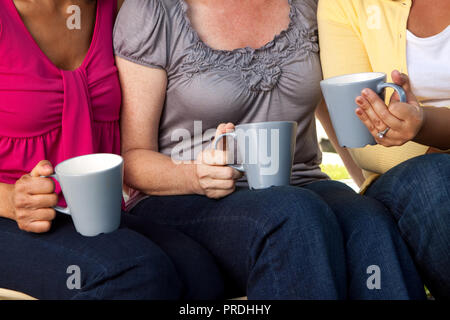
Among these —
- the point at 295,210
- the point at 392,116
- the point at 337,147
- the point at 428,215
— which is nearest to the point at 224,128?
the point at 295,210

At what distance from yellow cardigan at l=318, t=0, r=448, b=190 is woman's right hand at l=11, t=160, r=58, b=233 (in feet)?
2.48

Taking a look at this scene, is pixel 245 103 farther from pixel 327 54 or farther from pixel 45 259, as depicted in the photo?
pixel 45 259

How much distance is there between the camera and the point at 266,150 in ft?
3.70

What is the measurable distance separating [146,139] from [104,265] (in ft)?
1.43

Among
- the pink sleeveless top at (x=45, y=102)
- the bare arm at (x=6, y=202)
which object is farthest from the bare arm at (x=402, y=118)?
the bare arm at (x=6, y=202)

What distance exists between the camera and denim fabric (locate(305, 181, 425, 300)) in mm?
1083

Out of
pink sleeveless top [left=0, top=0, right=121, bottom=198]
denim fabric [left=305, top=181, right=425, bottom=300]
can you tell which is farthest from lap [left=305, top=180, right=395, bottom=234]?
pink sleeveless top [left=0, top=0, right=121, bottom=198]

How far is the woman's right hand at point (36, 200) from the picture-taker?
1.06m

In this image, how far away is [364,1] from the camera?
1.49 m

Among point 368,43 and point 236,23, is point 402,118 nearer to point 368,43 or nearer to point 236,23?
point 368,43

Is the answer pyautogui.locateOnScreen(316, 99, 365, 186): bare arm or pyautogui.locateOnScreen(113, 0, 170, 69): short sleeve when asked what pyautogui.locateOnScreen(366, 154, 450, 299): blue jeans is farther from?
pyautogui.locateOnScreen(113, 0, 170, 69): short sleeve

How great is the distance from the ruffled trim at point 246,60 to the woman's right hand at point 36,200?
1.61 feet
